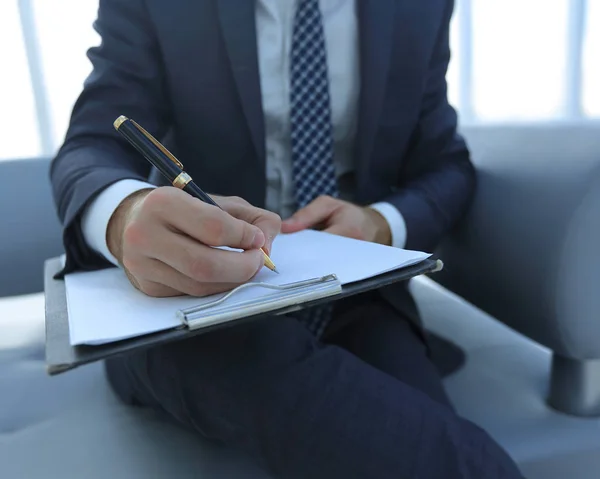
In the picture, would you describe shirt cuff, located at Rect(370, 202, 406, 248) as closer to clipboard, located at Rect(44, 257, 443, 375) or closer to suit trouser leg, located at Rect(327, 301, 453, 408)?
suit trouser leg, located at Rect(327, 301, 453, 408)

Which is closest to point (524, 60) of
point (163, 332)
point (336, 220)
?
point (336, 220)

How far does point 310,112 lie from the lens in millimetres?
610

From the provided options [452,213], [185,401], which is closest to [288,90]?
[452,213]

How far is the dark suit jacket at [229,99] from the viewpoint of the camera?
566mm

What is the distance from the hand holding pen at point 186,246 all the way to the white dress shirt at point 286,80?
0.29 metres

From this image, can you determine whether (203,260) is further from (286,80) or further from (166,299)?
(286,80)

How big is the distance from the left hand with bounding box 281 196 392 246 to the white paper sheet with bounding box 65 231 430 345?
0.19 ft

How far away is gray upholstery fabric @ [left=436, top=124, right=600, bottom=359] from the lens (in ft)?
1.56

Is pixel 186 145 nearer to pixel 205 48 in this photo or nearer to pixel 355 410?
pixel 205 48

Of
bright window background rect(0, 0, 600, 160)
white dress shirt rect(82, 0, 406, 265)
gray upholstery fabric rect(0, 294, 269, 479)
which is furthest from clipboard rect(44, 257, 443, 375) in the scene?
bright window background rect(0, 0, 600, 160)

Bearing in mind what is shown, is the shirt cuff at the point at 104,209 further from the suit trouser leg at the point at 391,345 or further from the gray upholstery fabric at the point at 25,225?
the gray upholstery fabric at the point at 25,225

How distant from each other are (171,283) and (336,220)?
22 centimetres

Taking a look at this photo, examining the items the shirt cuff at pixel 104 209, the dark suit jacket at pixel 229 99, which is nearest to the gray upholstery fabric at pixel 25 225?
the dark suit jacket at pixel 229 99

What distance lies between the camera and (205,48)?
0.57 m
